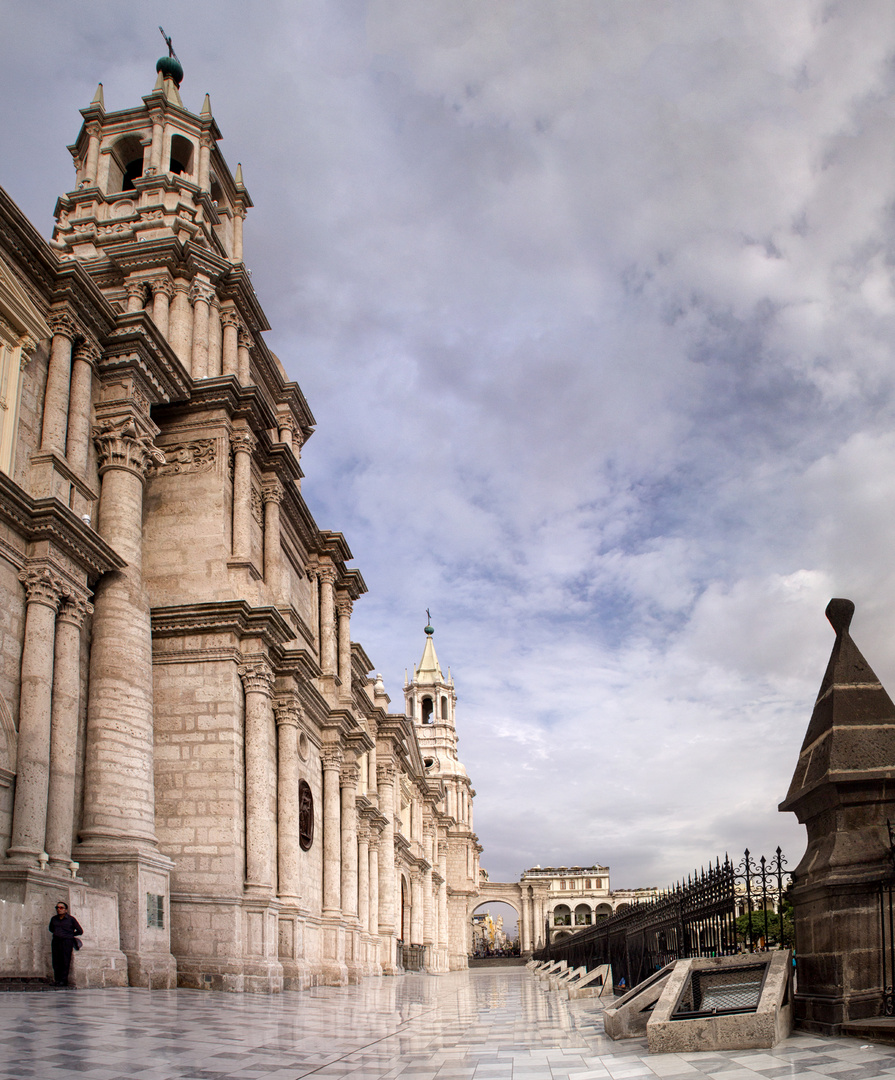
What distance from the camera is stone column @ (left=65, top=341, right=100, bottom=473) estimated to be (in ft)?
58.1

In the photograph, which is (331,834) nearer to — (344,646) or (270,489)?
(344,646)

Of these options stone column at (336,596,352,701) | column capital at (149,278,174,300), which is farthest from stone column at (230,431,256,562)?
stone column at (336,596,352,701)

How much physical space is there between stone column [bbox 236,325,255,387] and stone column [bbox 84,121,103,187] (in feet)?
24.8

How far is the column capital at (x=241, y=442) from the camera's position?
23.5 meters

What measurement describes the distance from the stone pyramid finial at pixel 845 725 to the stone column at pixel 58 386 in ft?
44.1

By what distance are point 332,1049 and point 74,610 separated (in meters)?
9.80

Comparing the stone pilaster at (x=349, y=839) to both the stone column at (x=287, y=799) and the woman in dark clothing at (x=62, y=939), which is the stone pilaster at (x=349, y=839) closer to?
the stone column at (x=287, y=799)

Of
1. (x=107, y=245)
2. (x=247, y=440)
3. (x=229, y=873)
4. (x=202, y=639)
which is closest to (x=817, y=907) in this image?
(x=229, y=873)

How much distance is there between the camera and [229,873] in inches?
749

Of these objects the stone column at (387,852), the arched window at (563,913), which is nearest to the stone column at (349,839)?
the stone column at (387,852)

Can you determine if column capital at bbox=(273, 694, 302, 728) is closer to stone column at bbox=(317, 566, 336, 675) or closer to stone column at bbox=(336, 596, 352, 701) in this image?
stone column at bbox=(317, 566, 336, 675)

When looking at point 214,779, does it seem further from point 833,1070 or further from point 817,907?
point 833,1070

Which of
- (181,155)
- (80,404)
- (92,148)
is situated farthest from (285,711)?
(181,155)

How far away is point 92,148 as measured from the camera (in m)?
29.6
